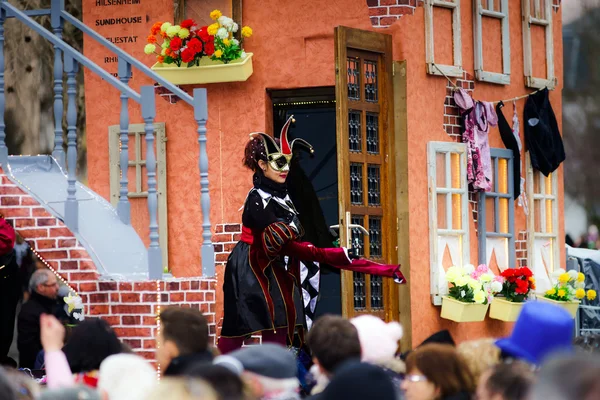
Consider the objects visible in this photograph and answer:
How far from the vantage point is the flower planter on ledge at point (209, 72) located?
436 inches

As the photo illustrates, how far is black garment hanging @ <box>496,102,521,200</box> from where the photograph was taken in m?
11.9

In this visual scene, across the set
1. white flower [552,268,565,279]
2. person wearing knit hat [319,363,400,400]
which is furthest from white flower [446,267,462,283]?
person wearing knit hat [319,363,400,400]

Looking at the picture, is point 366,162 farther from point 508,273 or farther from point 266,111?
point 508,273

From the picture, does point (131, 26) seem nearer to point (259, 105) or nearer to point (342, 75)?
point (259, 105)

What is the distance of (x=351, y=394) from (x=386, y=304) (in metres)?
6.55

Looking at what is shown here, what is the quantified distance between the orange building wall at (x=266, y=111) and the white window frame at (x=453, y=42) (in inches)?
2.6

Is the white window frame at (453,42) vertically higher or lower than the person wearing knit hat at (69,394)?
higher

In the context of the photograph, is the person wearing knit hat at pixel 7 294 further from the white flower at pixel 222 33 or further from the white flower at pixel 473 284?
the white flower at pixel 473 284

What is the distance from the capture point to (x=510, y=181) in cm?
1207

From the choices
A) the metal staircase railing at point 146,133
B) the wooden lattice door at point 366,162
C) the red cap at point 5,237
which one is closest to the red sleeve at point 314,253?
the metal staircase railing at point 146,133

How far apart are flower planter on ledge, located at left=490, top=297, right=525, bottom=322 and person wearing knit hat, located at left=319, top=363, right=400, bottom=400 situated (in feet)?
23.9

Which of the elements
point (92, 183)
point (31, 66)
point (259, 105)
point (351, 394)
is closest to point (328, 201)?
point (259, 105)

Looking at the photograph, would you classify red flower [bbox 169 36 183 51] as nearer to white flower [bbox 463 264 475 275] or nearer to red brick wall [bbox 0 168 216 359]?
red brick wall [bbox 0 168 216 359]

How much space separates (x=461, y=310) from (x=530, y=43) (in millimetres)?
3039
